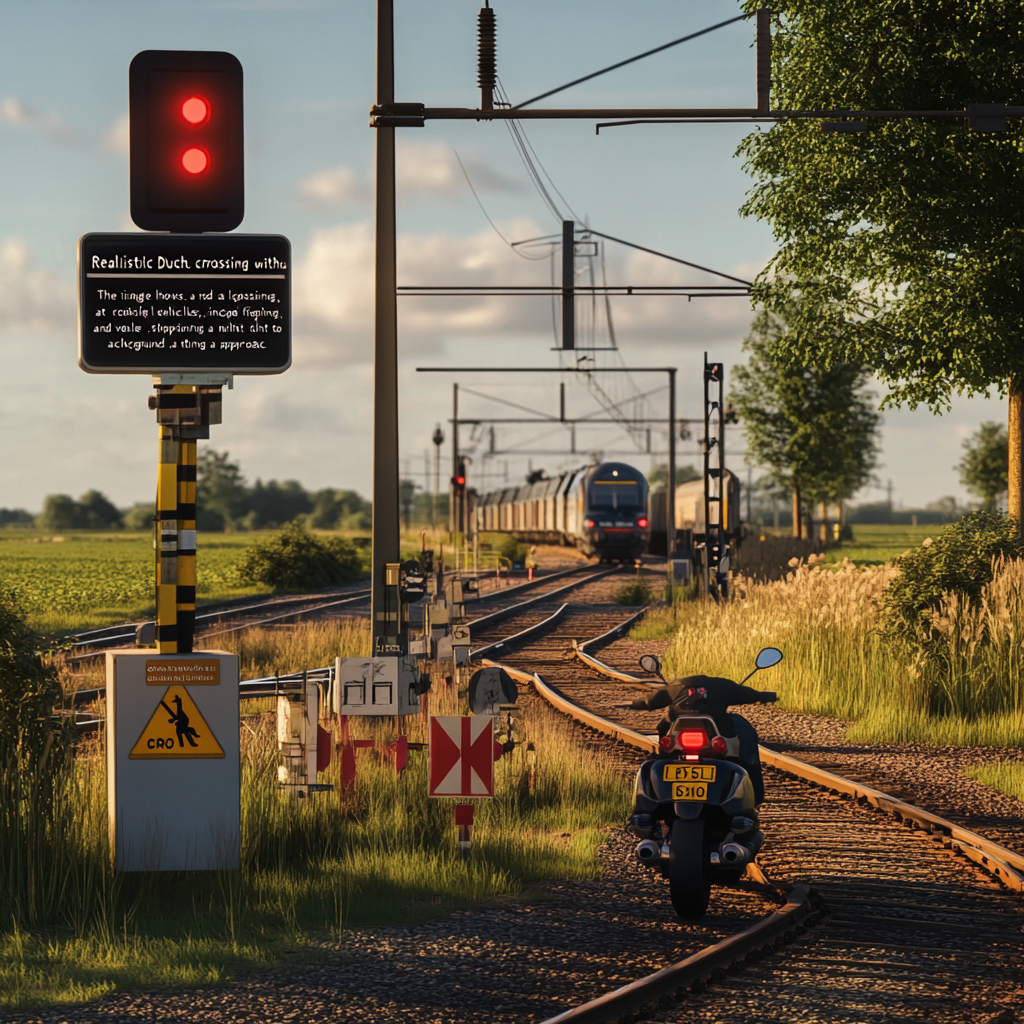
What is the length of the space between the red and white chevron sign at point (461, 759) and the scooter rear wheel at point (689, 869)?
165cm

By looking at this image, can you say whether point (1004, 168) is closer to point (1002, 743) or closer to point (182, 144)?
point (1002, 743)

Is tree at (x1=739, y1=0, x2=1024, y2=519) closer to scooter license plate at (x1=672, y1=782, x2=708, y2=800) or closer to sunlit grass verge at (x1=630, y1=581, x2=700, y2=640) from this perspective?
sunlit grass verge at (x1=630, y1=581, x2=700, y2=640)

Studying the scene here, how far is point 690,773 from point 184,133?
→ 4260 mm

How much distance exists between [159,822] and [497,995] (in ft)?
8.28

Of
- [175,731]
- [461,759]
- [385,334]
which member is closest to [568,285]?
[385,334]

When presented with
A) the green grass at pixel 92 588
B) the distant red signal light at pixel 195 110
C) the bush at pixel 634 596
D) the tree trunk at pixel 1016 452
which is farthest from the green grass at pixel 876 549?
the green grass at pixel 92 588

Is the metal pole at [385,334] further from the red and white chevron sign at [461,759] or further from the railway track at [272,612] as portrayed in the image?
the railway track at [272,612]

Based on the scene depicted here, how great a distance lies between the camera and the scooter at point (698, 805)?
287 inches

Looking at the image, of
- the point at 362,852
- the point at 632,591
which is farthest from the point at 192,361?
the point at 632,591

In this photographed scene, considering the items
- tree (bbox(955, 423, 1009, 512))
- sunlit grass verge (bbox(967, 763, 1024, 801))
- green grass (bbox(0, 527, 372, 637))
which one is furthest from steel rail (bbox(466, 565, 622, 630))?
tree (bbox(955, 423, 1009, 512))

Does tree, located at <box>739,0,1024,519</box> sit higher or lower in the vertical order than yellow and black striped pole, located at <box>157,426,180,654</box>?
higher

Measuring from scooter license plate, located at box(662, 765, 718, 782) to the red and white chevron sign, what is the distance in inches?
62.3

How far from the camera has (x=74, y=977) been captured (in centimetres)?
639

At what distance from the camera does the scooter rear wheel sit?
23.8 feet
